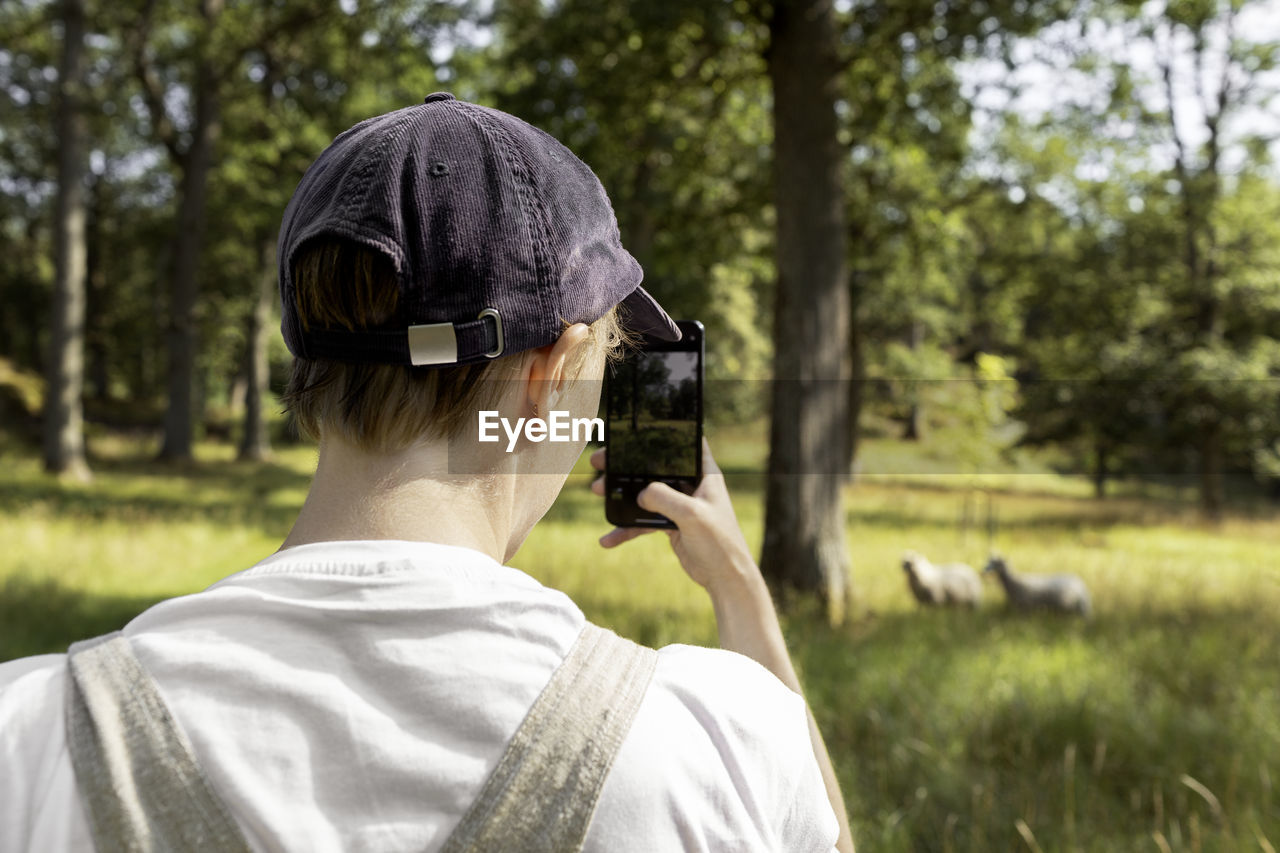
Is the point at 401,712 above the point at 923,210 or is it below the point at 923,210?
below

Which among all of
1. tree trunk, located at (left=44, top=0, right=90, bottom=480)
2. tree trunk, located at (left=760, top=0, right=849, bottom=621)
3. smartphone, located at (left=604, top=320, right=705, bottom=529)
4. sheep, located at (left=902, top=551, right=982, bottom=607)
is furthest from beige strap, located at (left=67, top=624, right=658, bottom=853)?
tree trunk, located at (left=44, top=0, right=90, bottom=480)

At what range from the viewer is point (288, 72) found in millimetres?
18812

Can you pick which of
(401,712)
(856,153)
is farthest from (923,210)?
(401,712)

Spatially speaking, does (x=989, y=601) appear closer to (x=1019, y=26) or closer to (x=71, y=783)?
(x=1019, y=26)

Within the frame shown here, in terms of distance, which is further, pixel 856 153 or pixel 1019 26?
pixel 856 153

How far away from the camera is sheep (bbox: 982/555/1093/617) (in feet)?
23.2

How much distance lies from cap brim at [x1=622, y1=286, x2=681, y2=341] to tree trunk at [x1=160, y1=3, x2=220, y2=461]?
1791 centimetres

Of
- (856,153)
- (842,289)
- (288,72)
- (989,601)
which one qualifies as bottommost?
(989,601)

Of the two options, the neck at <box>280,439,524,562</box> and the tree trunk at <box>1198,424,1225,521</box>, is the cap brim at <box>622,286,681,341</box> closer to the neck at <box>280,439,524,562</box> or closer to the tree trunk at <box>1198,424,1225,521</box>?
the neck at <box>280,439,524,562</box>

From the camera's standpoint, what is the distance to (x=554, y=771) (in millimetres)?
750

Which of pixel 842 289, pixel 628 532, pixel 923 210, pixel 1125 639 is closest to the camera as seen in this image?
pixel 628 532

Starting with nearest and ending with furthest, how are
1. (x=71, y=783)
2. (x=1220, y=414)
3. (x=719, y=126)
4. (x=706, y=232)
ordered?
(x=71, y=783) < (x=706, y=232) < (x=719, y=126) < (x=1220, y=414)

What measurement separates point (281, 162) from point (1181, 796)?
62.9 feet

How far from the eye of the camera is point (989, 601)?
7656 millimetres
